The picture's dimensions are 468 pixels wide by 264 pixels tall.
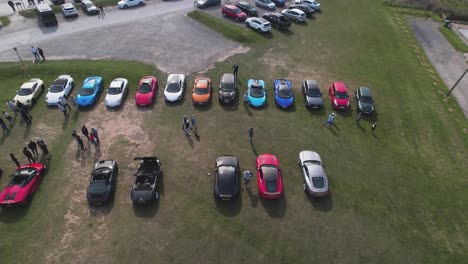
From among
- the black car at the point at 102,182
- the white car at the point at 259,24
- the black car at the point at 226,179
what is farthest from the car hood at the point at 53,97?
the white car at the point at 259,24

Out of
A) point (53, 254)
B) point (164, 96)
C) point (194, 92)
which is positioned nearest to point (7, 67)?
point (164, 96)

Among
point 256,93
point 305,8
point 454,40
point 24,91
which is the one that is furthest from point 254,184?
point 454,40

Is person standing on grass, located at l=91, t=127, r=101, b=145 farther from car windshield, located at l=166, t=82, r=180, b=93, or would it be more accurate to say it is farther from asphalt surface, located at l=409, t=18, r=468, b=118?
asphalt surface, located at l=409, t=18, r=468, b=118

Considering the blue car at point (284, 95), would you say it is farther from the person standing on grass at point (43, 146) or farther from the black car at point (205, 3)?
the black car at point (205, 3)

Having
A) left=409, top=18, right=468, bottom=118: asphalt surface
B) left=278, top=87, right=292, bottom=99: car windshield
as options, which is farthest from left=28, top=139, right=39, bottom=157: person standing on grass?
left=409, top=18, right=468, bottom=118: asphalt surface

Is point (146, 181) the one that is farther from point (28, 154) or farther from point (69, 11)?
point (69, 11)

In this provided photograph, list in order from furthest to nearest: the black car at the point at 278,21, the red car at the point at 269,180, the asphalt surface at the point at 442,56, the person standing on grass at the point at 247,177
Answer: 1. the black car at the point at 278,21
2. the asphalt surface at the point at 442,56
3. the person standing on grass at the point at 247,177
4. the red car at the point at 269,180

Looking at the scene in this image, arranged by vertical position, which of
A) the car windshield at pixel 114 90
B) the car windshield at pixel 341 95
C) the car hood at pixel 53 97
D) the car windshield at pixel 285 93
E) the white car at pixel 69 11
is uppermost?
the white car at pixel 69 11
